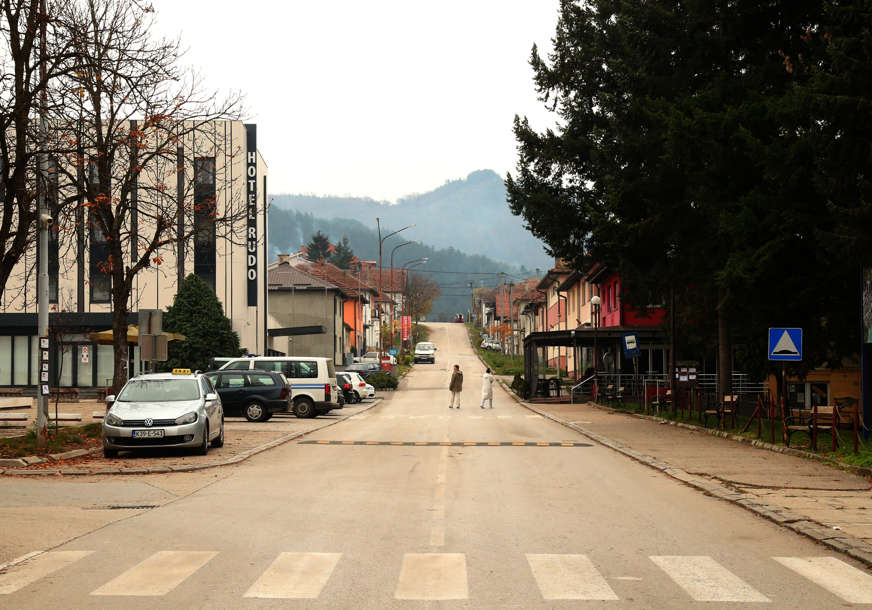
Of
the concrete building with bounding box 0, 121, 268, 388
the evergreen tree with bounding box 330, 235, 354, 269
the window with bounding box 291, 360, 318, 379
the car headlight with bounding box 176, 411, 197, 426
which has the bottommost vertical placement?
the car headlight with bounding box 176, 411, 197, 426

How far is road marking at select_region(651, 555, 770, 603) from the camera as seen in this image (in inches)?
275

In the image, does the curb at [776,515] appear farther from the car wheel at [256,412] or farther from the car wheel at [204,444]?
the car wheel at [256,412]

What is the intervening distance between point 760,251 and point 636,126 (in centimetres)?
767

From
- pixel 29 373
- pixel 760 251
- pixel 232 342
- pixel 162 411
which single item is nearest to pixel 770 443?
pixel 760 251

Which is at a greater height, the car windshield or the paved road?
the car windshield

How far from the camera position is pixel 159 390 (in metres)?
19.2

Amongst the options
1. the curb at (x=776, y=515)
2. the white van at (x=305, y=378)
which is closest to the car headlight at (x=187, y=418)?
the curb at (x=776, y=515)

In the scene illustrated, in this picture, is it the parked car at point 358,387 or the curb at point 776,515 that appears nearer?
the curb at point 776,515

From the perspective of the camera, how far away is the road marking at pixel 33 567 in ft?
24.1

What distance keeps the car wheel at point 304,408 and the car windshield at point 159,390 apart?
14094 millimetres

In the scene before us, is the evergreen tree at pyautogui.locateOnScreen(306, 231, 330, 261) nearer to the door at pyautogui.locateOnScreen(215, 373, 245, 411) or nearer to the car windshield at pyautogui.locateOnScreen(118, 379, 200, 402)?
the door at pyautogui.locateOnScreen(215, 373, 245, 411)

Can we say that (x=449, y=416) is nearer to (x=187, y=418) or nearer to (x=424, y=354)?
(x=187, y=418)

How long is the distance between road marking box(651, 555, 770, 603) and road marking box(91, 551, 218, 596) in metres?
3.58

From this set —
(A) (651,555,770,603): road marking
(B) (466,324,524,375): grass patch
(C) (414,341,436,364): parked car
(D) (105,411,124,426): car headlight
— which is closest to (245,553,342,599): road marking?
(A) (651,555,770,603): road marking
